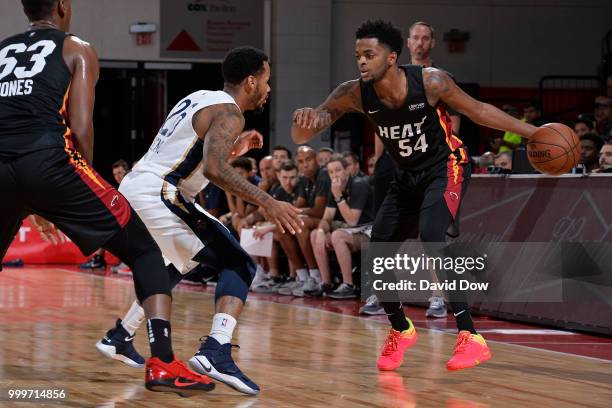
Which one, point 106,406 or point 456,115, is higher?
point 456,115

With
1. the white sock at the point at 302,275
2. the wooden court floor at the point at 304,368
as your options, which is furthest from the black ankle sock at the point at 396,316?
the white sock at the point at 302,275

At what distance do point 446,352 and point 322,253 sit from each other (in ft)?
12.7

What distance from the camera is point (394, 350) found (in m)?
5.79

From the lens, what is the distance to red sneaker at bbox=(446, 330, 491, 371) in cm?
541

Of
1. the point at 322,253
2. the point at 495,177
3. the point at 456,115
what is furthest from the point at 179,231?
the point at 322,253

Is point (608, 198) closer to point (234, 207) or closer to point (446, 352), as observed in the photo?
point (446, 352)

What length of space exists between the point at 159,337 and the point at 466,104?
2.25m

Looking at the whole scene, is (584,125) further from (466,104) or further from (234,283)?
(234,283)

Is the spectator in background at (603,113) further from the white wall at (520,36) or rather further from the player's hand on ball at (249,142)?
the white wall at (520,36)

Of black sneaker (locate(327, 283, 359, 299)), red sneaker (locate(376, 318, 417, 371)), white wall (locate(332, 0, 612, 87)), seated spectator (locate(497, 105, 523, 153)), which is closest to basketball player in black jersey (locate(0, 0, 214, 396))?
red sneaker (locate(376, 318, 417, 371))

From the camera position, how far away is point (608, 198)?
24.0 feet

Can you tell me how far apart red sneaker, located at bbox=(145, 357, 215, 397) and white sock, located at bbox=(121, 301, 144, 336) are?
35.6 inches

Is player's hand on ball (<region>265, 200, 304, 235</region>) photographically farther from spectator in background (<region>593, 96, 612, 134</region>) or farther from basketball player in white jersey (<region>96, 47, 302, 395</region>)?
spectator in background (<region>593, 96, 612, 134</region>)

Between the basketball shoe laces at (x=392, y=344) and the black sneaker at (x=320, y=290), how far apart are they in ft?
14.6
